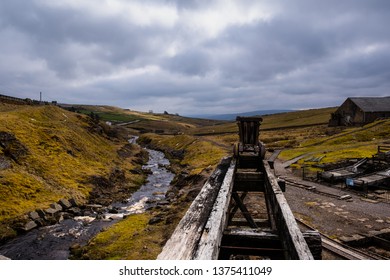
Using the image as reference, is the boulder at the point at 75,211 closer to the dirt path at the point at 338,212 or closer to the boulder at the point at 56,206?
the boulder at the point at 56,206

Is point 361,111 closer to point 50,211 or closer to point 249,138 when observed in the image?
point 249,138

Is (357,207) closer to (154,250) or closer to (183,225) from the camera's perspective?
(154,250)

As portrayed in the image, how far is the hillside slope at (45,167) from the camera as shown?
2608 cm

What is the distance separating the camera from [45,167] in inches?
1320

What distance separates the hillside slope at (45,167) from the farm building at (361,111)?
197 ft

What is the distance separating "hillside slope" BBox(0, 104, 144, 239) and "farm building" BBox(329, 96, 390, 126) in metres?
60.2

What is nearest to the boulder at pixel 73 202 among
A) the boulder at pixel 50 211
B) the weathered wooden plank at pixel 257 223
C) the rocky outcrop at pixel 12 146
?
the boulder at pixel 50 211

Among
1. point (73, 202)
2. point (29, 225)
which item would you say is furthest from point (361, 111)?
point (29, 225)

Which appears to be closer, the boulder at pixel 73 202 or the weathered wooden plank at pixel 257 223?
the weathered wooden plank at pixel 257 223

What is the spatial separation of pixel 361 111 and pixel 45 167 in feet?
241

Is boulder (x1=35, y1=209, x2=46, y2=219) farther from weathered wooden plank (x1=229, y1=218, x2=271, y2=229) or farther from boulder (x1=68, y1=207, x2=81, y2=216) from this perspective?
weathered wooden plank (x1=229, y1=218, x2=271, y2=229)

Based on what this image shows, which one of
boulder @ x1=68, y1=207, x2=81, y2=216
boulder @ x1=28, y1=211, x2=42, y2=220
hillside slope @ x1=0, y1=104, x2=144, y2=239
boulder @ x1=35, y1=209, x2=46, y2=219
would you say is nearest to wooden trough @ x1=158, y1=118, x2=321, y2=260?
hillside slope @ x1=0, y1=104, x2=144, y2=239
